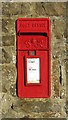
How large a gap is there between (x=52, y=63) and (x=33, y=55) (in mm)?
301

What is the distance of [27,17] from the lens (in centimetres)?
358

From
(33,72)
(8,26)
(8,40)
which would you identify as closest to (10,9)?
(8,26)

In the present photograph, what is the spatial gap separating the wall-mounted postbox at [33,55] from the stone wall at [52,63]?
3.6 inches

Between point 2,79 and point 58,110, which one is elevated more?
point 2,79

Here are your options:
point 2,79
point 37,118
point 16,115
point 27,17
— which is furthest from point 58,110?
point 27,17

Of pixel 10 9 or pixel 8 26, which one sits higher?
pixel 10 9

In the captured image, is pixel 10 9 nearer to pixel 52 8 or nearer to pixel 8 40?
pixel 8 40

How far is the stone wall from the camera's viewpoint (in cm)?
358

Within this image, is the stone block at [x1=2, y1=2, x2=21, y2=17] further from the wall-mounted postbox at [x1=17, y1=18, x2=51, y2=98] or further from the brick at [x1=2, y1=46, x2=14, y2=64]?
the brick at [x1=2, y1=46, x2=14, y2=64]

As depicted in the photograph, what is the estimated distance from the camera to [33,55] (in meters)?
3.53

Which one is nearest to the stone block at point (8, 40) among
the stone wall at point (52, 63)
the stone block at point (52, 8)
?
the stone wall at point (52, 63)

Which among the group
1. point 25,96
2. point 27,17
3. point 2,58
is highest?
point 27,17

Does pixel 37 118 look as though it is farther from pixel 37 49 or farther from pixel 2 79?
pixel 37 49

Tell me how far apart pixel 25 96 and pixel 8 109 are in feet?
1.06
